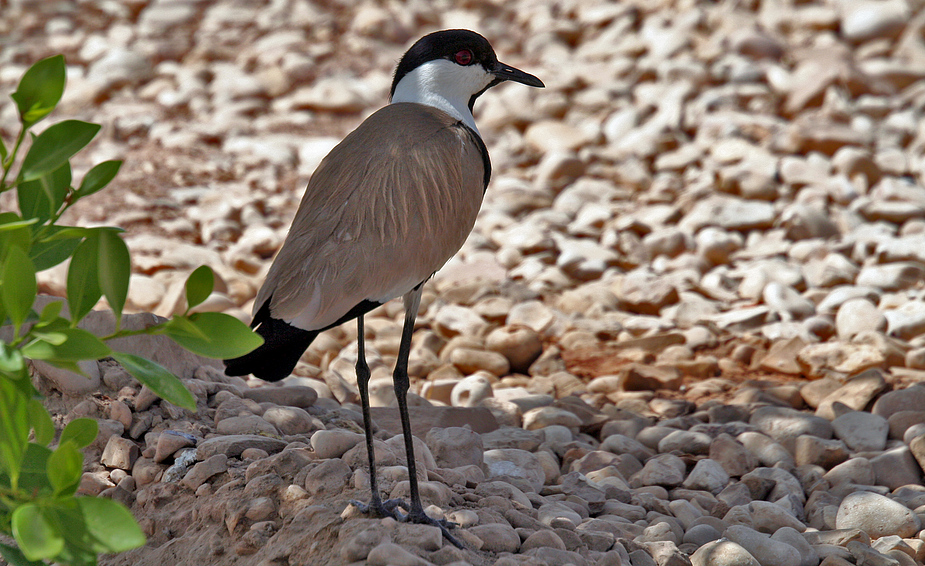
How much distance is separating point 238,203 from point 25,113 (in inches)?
190

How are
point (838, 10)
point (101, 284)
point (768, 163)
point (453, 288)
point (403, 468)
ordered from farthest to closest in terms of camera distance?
A: point (838, 10)
point (768, 163)
point (453, 288)
point (403, 468)
point (101, 284)

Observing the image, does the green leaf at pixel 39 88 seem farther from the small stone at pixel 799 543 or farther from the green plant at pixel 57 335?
the small stone at pixel 799 543

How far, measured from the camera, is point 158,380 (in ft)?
5.11

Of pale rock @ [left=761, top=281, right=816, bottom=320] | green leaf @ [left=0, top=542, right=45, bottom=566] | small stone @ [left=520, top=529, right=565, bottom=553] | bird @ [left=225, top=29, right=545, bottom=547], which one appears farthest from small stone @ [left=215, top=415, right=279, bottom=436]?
pale rock @ [left=761, top=281, right=816, bottom=320]

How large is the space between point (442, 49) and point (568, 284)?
284cm

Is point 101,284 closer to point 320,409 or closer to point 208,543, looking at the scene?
Answer: point 208,543

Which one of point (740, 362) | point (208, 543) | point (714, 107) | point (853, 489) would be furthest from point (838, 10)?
point (208, 543)

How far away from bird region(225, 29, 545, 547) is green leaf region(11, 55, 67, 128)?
2.62ft

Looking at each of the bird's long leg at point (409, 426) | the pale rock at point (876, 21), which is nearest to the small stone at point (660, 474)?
the bird's long leg at point (409, 426)

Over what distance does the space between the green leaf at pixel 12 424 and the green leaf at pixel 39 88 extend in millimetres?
472

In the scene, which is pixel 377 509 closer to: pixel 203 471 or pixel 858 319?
pixel 203 471

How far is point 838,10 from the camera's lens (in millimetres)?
7656

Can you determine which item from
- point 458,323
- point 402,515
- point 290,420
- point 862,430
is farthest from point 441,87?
point 458,323

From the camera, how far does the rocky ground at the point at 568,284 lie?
256cm
